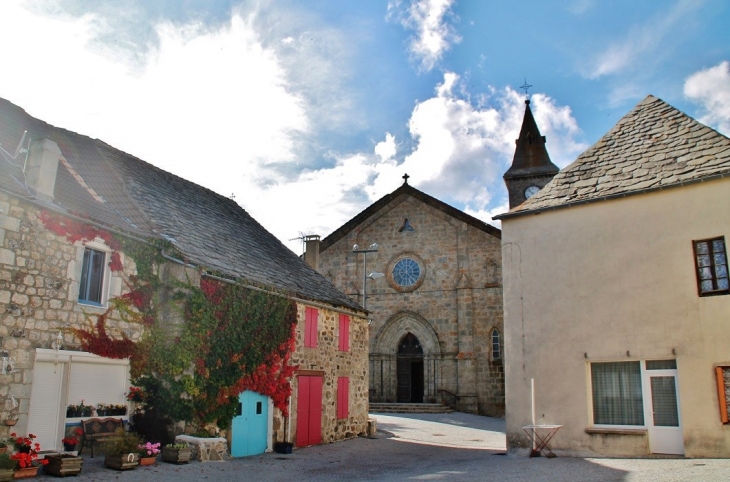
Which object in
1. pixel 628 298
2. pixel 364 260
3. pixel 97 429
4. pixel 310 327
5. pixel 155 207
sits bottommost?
pixel 97 429

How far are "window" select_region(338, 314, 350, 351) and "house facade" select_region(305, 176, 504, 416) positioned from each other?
7474mm

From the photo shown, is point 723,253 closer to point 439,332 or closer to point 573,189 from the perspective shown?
point 573,189

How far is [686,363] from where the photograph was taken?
11.5 m

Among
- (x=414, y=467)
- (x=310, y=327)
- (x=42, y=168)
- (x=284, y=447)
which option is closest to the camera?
(x=42, y=168)

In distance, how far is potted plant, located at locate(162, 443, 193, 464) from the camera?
11180 millimetres

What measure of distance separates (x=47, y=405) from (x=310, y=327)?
23.9ft

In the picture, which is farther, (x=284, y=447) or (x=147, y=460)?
(x=284, y=447)

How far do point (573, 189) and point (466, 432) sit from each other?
380 inches

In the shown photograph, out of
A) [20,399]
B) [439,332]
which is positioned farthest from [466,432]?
[20,399]

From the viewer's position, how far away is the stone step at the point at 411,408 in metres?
25.9

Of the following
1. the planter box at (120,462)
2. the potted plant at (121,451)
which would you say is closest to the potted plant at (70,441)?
the potted plant at (121,451)

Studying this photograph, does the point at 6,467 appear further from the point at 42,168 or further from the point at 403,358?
the point at 403,358

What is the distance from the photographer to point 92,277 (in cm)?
1139

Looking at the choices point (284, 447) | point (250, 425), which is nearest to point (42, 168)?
point (250, 425)
